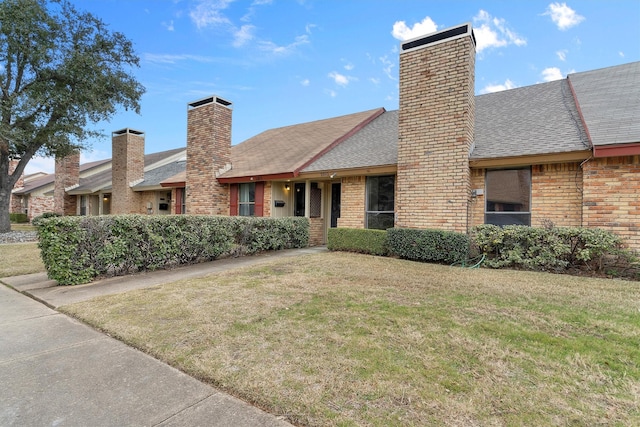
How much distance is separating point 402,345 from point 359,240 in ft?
20.5

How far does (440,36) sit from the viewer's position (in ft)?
27.8

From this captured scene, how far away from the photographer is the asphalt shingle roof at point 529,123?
7523 millimetres

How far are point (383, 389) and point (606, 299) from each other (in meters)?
4.28

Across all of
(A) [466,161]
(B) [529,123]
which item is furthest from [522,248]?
(B) [529,123]

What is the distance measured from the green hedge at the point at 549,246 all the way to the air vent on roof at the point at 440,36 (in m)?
5.06

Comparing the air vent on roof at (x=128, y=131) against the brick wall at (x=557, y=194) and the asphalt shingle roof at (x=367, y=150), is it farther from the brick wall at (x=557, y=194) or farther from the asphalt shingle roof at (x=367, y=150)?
the brick wall at (x=557, y=194)

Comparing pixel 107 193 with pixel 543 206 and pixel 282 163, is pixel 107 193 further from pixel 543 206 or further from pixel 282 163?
pixel 543 206

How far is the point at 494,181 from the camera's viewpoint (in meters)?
8.41

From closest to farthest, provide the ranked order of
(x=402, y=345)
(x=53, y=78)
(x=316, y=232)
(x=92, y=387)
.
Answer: (x=92, y=387)
(x=402, y=345)
(x=316, y=232)
(x=53, y=78)

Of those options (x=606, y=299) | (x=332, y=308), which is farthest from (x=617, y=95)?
(x=332, y=308)

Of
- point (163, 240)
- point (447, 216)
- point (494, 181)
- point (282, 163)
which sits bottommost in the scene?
point (163, 240)

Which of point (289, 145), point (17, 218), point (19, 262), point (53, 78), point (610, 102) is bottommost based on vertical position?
point (19, 262)

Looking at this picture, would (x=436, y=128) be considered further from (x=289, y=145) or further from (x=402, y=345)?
(x=289, y=145)

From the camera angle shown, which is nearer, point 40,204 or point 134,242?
point 134,242
